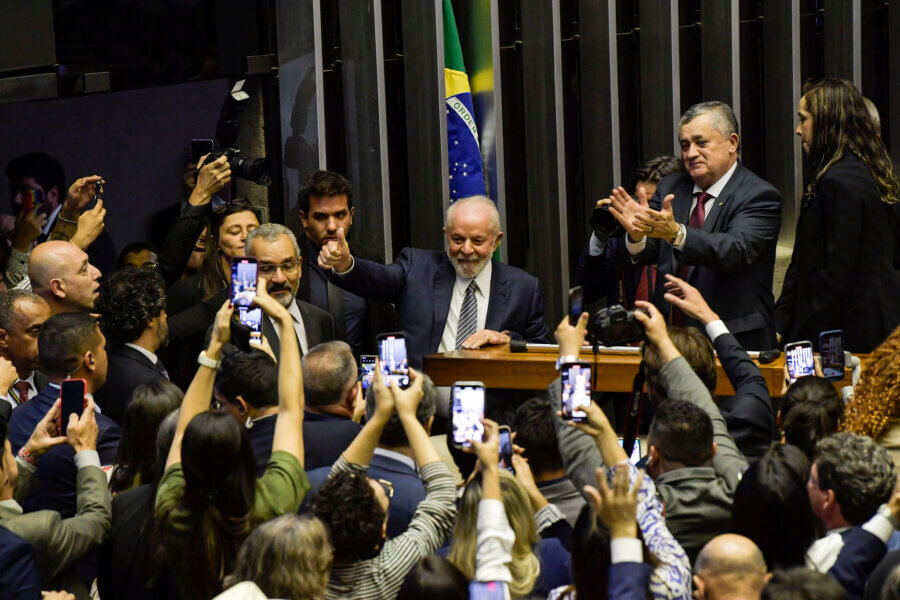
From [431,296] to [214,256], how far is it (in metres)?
0.87

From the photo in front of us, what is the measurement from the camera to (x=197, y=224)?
5156mm

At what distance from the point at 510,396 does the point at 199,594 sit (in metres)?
1.91

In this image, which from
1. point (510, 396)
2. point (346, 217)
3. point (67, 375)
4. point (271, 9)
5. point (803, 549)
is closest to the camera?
point (803, 549)

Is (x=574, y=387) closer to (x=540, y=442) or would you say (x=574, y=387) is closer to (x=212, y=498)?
(x=540, y=442)

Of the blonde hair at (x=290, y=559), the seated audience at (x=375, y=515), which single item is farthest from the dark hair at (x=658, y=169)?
the blonde hair at (x=290, y=559)

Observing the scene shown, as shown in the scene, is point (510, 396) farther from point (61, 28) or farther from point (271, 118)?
point (61, 28)

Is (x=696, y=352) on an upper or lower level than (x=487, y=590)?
upper

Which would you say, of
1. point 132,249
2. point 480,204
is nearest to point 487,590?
point 480,204

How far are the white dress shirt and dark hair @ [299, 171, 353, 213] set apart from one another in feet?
1.81

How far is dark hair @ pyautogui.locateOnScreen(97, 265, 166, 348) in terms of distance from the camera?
4.29 metres

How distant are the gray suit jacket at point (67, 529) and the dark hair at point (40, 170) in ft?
8.48

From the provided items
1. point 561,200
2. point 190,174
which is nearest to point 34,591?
point 190,174

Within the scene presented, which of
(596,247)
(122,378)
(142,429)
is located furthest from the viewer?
(596,247)

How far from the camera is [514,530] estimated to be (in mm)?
2768
